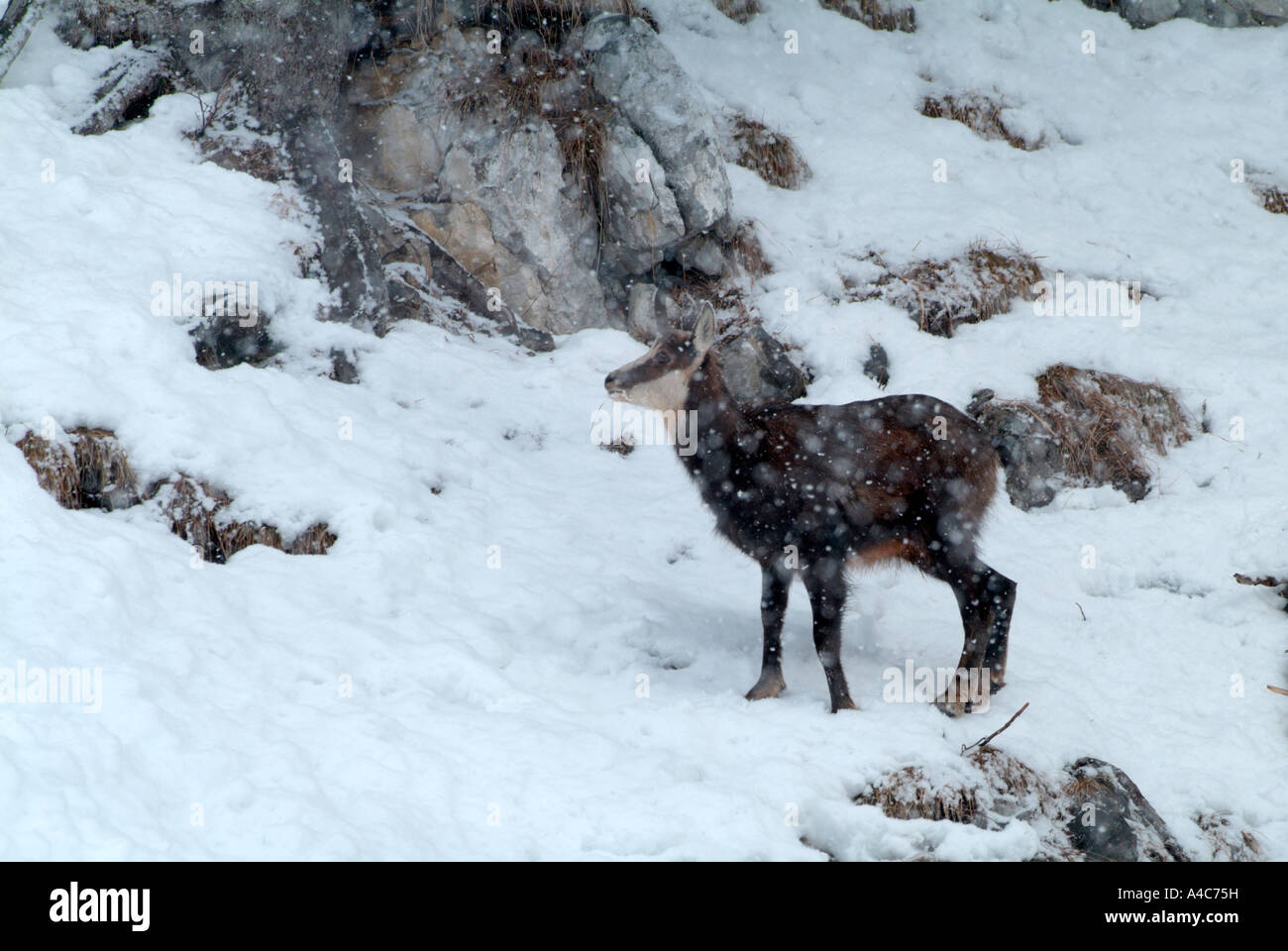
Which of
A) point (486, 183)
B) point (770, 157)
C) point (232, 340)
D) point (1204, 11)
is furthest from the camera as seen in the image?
point (1204, 11)

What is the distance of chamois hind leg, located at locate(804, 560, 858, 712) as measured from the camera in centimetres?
582

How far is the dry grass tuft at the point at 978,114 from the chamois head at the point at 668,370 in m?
7.44

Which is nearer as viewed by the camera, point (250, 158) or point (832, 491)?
point (832, 491)

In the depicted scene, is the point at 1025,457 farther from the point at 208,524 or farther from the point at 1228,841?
the point at 208,524

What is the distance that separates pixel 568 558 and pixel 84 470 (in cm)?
306

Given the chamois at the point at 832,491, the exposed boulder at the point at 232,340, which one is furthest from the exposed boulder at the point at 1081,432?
the exposed boulder at the point at 232,340

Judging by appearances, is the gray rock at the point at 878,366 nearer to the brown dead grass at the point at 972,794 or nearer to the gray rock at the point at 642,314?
the gray rock at the point at 642,314

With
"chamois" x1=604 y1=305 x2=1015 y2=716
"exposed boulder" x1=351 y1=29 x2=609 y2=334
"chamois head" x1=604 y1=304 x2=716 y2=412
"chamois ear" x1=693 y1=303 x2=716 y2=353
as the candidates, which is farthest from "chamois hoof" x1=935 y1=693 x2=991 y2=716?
"exposed boulder" x1=351 y1=29 x2=609 y2=334

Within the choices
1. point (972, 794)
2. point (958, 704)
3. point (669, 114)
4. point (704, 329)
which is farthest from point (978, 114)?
point (972, 794)

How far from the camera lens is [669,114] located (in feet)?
32.9

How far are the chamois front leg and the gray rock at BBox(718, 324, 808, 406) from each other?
11.6ft

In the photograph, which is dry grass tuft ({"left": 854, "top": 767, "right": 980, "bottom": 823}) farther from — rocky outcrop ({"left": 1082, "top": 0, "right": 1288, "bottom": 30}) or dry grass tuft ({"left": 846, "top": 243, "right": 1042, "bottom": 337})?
rocky outcrop ({"left": 1082, "top": 0, "right": 1288, "bottom": 30})

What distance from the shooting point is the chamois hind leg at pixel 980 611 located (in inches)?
243

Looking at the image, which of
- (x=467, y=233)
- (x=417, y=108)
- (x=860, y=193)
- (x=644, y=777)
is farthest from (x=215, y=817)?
(x=860, y=193)
